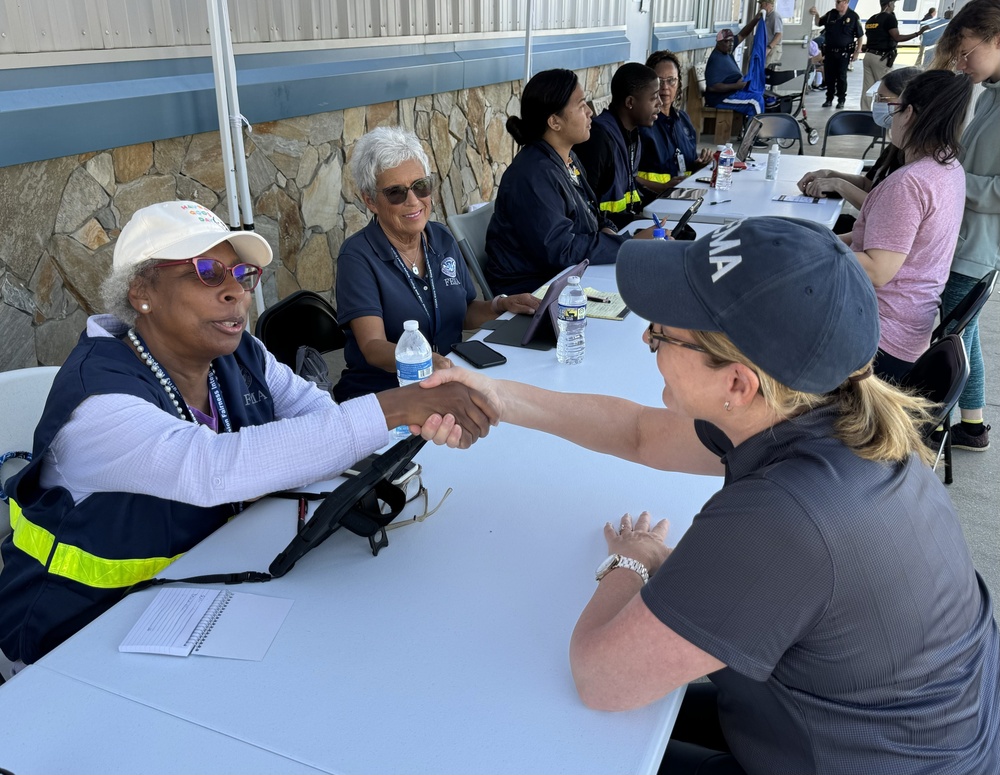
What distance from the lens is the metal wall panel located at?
287cm

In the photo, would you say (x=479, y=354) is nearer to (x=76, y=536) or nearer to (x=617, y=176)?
(x=76, y=536)

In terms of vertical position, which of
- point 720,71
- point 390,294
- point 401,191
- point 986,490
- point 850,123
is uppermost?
point 720,71

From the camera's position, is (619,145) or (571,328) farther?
(619,145)

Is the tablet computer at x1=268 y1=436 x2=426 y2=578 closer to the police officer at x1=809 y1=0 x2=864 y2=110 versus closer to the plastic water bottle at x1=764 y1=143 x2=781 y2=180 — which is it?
the plastic water bottle at x1=764 y1=143 x2=781 y2=180

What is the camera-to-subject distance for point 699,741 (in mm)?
1573

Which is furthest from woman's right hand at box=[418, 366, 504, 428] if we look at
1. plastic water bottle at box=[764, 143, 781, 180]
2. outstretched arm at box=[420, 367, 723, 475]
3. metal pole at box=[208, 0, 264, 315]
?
plastic water bottle at box=[764, 143, 781, 180]

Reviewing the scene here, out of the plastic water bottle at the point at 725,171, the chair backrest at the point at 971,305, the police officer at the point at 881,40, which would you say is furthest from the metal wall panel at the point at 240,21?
the police officer at the point at 881,40

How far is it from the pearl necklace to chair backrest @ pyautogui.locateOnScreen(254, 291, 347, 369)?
97 cm

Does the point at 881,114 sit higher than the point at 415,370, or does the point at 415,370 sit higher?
the point at 881,114

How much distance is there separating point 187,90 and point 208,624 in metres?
2.86

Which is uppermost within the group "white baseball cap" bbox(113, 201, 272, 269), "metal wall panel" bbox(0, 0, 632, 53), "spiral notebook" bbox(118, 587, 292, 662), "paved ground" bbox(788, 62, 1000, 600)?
"metal wall panel" bbox(0, 0, 632, 53)

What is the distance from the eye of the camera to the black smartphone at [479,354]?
250cm

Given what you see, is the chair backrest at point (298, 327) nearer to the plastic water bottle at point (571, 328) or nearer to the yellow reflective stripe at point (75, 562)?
the plastic water bottle at point (571, 328)

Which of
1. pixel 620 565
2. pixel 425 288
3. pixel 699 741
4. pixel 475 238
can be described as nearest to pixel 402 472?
pixel 620 565
